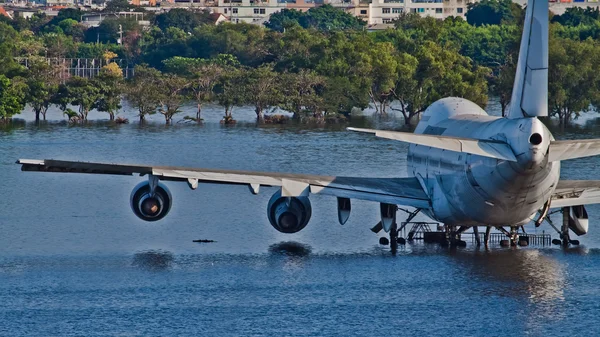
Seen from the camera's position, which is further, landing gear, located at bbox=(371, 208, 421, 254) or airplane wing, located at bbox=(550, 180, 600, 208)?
landing gear, located at bbox=(371, 208, 421, 254)

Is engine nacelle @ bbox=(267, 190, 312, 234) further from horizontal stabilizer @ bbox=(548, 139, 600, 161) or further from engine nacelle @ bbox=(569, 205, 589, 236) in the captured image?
horizontal stabilizer @ bbox=(548, 139, 600, 161)

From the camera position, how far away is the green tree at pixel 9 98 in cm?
19450

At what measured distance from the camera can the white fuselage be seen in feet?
227

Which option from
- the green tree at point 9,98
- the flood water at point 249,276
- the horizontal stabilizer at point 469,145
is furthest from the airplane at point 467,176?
the green tree at point 9,98

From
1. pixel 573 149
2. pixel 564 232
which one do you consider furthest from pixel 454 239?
pixel 573 149

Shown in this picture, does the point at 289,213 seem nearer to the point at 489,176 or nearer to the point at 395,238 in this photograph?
the point at 395,238

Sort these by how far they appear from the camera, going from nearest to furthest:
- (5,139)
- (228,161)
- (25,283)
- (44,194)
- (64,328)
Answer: (64,328)
(25,283)
(44,194)
(228,161)
(5,139)

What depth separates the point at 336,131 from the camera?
187m

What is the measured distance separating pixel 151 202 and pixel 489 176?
20334 mm

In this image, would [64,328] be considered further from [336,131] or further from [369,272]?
[336,131]

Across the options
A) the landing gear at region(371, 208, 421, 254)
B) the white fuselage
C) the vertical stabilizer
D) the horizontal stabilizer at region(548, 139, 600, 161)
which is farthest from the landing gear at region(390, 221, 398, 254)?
the horizontal stabilizer at region(548, 139, 600, 161)

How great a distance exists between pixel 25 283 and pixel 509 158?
26.6m

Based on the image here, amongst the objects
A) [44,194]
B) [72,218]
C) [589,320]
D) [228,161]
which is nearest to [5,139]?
[228,161]

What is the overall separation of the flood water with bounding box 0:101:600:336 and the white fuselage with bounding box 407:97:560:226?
3512mm
